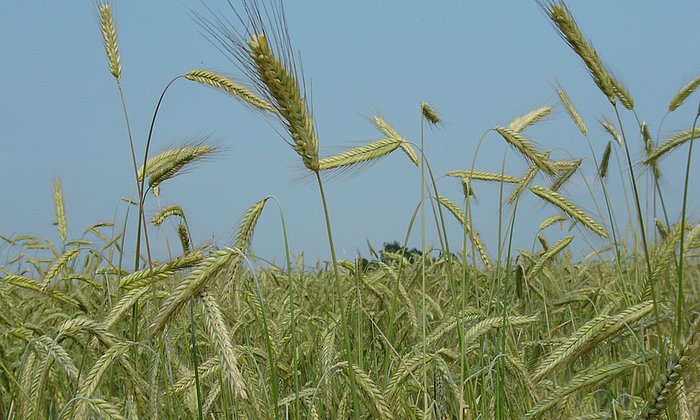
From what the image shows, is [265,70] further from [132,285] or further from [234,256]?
[132,285]

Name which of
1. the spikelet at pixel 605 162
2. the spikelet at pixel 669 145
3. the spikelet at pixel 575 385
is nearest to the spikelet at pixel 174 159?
the spikelet at pixel 575 385

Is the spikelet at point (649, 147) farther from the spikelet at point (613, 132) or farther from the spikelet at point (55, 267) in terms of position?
the spikelet at point (55, 267)

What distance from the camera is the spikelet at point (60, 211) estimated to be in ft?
15.7

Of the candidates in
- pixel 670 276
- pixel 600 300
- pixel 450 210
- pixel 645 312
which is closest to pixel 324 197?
pixel 645 312

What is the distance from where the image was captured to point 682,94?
3.72 metres

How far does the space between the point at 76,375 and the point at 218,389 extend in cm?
57

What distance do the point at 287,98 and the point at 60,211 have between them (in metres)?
3.86

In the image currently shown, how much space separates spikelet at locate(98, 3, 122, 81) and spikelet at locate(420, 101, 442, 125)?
1.39 m

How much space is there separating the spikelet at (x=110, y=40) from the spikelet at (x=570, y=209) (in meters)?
1.80

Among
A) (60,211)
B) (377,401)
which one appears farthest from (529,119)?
(60,211)

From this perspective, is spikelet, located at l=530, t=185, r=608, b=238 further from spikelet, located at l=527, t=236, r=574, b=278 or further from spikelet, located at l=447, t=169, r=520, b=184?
spikelet, located at l=527, t=236, r=574, b=278

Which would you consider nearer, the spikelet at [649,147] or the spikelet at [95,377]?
the spikelet at [95,377]

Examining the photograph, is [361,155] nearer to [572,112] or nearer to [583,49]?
[583,49]

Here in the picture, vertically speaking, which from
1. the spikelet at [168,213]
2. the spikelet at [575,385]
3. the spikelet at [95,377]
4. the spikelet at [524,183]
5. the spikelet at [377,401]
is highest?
the spikelet at [168,213]
